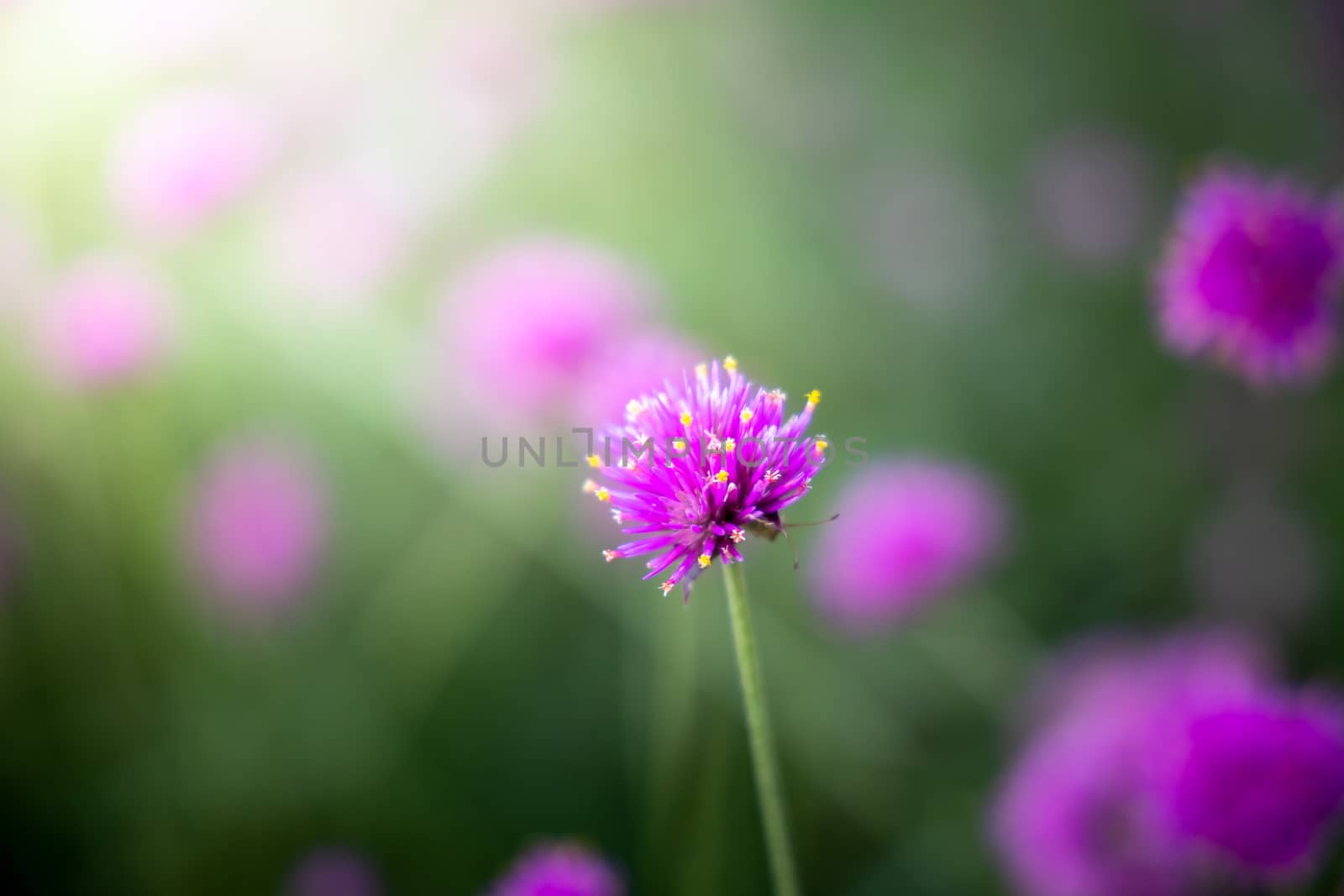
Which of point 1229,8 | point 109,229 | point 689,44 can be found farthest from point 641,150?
point 1229,8

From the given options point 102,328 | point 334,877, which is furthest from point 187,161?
point 334,877

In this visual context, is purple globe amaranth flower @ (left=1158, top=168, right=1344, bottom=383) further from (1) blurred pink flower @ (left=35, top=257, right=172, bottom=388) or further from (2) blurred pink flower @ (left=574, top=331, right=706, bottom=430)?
(1) blurred pink flower @ (left=35, top=257, right=172, bottom=388)

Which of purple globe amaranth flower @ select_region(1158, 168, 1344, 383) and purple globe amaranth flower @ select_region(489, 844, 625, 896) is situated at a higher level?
purple globe amaranth flower @ select_region(1158, 168, 1344, 383)

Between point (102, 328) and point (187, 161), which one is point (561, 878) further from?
point (187, 161)

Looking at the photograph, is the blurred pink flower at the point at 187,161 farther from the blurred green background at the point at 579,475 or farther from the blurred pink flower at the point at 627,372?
the blurred pink flower at the point at 627,372

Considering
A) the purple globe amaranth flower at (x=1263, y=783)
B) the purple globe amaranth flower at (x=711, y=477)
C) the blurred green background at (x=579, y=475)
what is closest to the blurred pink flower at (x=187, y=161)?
the blurred green background at (x=579, y=475)

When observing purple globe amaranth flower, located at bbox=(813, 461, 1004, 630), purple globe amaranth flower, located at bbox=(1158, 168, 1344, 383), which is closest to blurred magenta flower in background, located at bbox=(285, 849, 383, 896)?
purple globe amaranth flower, located at bbox=(813, 461, 1004, 630)
